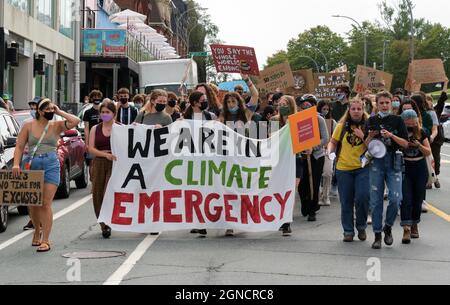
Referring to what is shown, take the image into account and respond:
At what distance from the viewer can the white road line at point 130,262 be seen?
7898 millimetres

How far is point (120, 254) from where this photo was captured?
31.0 feet

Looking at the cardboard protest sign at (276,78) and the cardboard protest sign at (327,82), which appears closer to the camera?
the cardboard protest sign at (276,78)

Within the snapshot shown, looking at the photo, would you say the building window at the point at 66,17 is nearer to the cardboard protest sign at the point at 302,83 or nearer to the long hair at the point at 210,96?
the cardboard protest sign at the point at 302,83

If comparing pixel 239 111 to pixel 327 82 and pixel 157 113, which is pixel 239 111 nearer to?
pixel 157 113

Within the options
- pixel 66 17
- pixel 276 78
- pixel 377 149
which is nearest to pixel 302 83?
pixel 276 78

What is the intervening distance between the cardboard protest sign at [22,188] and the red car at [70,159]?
4.23 meters

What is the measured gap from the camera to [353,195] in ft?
34.5

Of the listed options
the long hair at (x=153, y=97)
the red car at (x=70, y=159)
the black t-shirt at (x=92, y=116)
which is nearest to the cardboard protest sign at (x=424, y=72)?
the red car at (x=70, y=159)

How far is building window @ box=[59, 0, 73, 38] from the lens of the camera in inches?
1708

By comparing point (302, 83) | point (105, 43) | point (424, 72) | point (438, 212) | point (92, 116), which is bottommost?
Result: point (438, 212)

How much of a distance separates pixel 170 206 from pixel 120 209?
0.61 m

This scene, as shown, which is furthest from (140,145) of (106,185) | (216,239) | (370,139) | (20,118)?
(20,118)

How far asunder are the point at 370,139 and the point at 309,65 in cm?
12268
